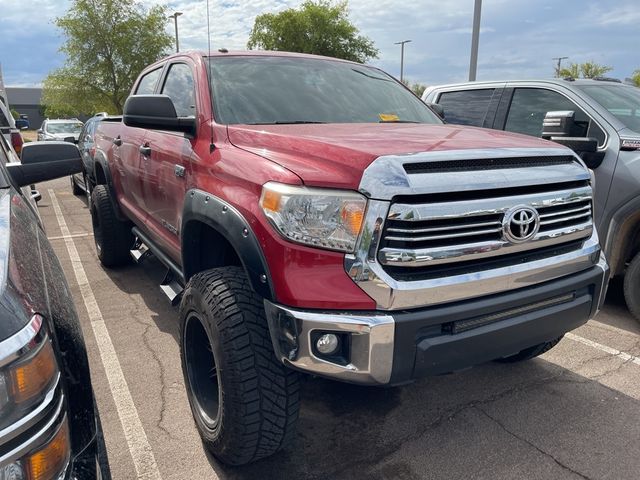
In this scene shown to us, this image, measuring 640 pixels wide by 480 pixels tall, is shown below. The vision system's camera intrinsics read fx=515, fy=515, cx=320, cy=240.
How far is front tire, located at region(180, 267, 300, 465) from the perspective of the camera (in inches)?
83.0

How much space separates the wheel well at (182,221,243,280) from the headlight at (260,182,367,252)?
0.78 metres

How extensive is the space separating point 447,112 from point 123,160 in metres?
3.37

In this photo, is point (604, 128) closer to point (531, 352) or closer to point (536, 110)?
point (536, 110)

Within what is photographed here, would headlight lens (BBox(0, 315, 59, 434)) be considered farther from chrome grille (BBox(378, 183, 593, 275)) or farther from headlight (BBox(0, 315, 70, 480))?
chrome grille (BBox(378, 183, 593, 275))

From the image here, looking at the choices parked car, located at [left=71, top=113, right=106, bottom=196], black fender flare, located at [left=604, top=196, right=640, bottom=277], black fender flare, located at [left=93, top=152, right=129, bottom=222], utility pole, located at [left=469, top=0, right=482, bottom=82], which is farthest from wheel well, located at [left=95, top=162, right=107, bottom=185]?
utility pole, located at [left=469, top=0, right=482, bottom=82]

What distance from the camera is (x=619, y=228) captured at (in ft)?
13.0

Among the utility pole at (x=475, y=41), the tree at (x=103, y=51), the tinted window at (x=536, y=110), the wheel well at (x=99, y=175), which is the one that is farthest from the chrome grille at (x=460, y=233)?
the tree at (x=103, y=51)

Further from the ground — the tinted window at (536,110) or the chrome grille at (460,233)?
the tinted window at (536,110)

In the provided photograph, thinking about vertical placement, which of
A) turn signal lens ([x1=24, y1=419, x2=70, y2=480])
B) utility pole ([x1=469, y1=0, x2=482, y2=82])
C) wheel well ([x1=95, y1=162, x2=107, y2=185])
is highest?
utility pole ([x1=469, y1=0, x2=482, y2=82])

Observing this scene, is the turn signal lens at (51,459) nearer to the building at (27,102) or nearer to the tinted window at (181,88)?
the tinted window at (181,88)

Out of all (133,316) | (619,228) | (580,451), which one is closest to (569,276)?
(580,451)

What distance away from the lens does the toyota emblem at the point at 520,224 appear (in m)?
2.09

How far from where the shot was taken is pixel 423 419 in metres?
2.83

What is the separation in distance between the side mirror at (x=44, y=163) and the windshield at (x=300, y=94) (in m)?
0.77
